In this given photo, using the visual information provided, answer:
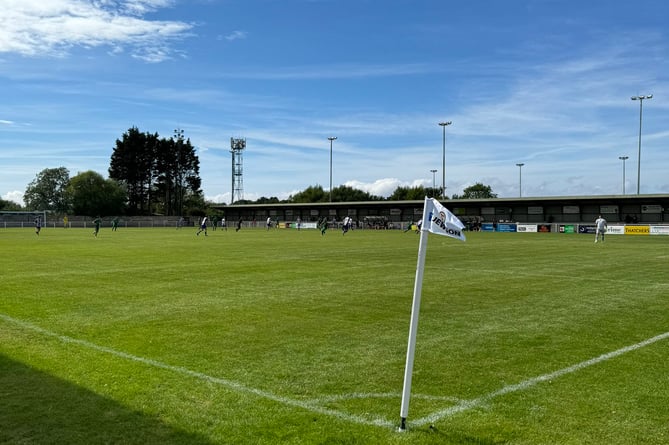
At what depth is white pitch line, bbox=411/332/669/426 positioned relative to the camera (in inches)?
205

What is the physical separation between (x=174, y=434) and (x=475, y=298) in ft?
28.8

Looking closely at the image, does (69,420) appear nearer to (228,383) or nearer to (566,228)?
(228,383)

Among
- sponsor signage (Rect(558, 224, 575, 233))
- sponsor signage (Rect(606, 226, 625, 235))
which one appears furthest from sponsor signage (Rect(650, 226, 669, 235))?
sponsor signage (Rect(558, 224, 575, 233))

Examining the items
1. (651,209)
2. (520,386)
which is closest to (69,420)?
(520,386)

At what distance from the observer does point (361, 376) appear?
6410mm

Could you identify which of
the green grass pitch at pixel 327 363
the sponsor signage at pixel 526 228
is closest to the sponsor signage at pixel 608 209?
the sponsor signage at pixel 526 228

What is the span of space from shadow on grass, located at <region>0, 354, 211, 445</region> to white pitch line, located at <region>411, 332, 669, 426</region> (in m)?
2.17

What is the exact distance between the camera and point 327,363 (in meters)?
6.94

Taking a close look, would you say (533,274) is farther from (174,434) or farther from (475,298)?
(174,434)

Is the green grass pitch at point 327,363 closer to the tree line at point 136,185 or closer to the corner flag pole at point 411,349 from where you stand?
the corner flag pole at point 411,349

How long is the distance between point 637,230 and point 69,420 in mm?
57378

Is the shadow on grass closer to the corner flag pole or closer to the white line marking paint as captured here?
the white line marking paint

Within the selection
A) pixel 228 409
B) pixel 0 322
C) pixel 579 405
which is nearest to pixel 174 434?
pixel 228 409

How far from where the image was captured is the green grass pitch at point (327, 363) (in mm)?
4887
